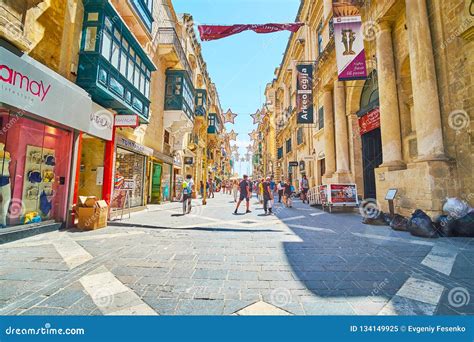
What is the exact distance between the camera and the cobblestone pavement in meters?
2.33

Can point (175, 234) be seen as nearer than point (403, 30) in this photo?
A: Yes

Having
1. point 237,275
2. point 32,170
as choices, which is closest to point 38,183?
point 32,170

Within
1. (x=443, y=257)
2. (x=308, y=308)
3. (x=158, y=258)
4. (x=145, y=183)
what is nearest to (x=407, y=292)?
(x=308, y=308)

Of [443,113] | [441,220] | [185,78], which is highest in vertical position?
[185,78]

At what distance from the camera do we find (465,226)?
5.23 metres

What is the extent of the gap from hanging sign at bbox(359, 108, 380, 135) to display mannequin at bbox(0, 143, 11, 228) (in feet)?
46.5

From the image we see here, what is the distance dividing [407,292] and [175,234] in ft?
16.5

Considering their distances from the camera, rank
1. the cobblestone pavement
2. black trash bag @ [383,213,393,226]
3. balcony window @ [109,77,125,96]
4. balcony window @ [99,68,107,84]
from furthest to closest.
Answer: balcony window @ [109,77,125,96] → balcony window @ [99,68,107,84] → black trash bag @ [383,213,393,226] → the cobblestone pavement

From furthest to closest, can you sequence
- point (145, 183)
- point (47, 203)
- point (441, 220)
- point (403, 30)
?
point (145, 183)
point (403, 30)
point (47, 203)
point (441, 220)

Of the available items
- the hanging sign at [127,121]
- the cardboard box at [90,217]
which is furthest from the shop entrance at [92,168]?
the cardboard box at [90,217]

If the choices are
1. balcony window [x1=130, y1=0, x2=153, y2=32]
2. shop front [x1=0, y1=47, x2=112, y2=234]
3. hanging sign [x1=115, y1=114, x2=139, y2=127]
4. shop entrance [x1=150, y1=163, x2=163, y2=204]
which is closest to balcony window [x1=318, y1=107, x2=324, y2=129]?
shop entrance [x1=150, y1=163, x2=163, y2=204]

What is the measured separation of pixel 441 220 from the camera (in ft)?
18.6

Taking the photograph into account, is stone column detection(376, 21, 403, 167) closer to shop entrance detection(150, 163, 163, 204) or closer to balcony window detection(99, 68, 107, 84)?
balcony window detection(99, 68, 107, 84)
